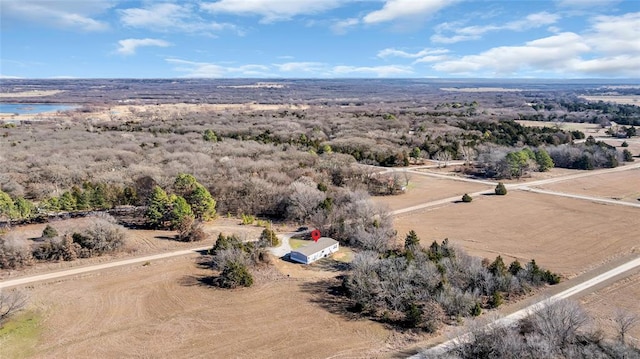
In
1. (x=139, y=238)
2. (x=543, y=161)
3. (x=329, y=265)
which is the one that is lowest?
(x=329, y=265)

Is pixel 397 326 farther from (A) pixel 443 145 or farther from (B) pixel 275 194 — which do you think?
(A) pixel 443 145

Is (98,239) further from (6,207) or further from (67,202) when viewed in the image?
(6,207)

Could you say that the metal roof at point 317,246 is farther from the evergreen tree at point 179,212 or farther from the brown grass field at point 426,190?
the brown grass field at point 426,190

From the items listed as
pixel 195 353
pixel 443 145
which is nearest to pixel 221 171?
pixel 195 353

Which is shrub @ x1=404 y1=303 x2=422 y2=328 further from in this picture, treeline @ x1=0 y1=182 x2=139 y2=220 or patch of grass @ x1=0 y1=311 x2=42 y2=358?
treeline @ x1=0 y1=182 x2=139 y2=220

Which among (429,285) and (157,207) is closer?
(429,285)

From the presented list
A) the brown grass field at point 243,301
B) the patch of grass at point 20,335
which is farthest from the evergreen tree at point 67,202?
the patch of grass at point 20,335

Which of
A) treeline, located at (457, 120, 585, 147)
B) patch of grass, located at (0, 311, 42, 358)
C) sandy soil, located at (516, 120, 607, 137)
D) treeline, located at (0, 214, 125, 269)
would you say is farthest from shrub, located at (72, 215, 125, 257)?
sandy soil, located at (516, 120, 607, 137)

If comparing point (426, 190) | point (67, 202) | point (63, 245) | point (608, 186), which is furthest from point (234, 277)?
point (608, 186)
